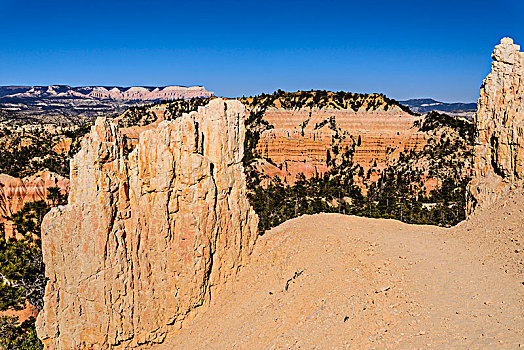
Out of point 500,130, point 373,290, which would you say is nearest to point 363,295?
point 373,290

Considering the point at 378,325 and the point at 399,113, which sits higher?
the point at 399,113

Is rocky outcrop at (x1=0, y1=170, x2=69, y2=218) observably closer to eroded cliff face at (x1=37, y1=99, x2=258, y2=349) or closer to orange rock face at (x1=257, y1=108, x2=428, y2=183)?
eroded cliff face at (x1=37, y1=99, x2=258, y2=349)

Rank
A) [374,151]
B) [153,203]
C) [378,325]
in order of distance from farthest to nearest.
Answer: [374,151]
[153,203]
[378,325]

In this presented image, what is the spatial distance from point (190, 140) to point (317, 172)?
71526 mm

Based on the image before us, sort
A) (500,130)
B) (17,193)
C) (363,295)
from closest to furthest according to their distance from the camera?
(363,295) → (500,130) → (17,193)

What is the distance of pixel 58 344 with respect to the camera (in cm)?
1681

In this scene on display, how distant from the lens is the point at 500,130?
76.0ft

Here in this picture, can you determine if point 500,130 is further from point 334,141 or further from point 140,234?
point 334,141

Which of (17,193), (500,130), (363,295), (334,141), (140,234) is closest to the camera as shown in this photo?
(363,295)


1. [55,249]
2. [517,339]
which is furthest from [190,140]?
[517,339]

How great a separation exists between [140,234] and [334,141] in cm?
7810

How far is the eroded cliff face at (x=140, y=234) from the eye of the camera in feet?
54.0

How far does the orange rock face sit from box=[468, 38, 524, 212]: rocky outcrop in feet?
194

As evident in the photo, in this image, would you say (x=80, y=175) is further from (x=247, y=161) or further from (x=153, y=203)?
(x=247, y=161)
